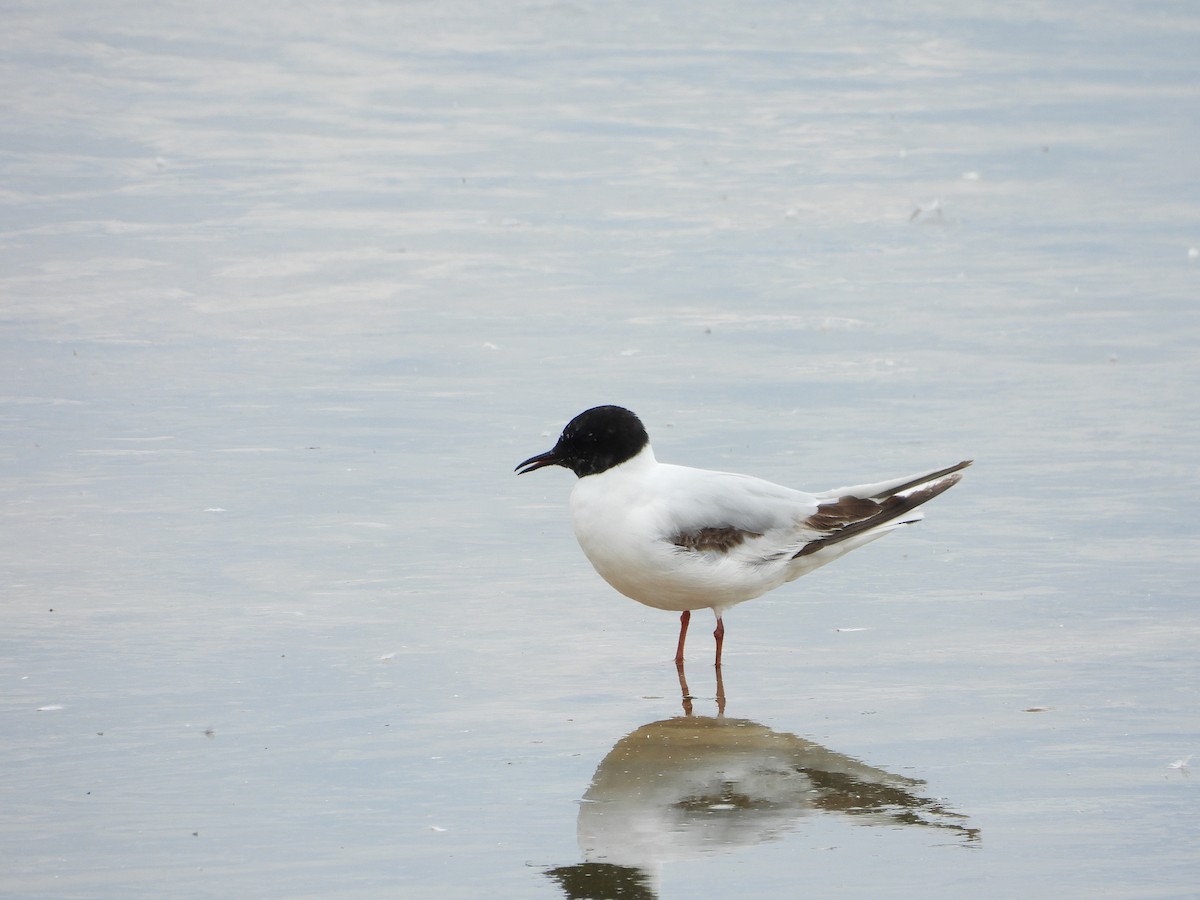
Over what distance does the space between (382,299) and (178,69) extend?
552 cm

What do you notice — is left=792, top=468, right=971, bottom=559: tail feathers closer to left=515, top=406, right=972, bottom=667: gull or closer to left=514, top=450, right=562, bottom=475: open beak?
left=515, top=406, right=972, bottom=667: gull

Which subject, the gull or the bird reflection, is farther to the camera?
the gull

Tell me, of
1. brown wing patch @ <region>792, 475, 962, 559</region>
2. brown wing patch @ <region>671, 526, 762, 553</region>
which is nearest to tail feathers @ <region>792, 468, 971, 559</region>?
brown wing patch @ <region>792, 475, 962, 559</region>

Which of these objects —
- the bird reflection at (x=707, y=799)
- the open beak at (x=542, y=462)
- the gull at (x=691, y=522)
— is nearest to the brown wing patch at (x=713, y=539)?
the gull at (x=691, y=522)

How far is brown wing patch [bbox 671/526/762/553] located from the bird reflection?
70 cm

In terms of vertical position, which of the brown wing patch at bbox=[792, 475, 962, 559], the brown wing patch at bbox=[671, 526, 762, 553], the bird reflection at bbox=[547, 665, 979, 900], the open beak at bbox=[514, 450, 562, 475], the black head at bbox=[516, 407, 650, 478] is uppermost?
the black head at bbox=[516, 407, 650, 478]

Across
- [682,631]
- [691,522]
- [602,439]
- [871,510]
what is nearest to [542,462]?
[602,439]

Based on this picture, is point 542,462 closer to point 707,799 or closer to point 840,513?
point 840,513

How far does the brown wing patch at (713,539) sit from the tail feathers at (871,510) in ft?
0.69

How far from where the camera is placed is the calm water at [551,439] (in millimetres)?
4887

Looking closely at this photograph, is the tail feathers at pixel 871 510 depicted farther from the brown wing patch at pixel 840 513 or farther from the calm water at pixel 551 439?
the calm water at pixel 551 439

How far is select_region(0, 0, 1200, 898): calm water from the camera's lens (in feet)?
16.0

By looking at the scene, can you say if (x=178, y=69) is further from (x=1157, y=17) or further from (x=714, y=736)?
(x=714, y=736)

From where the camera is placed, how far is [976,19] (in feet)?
55.1
